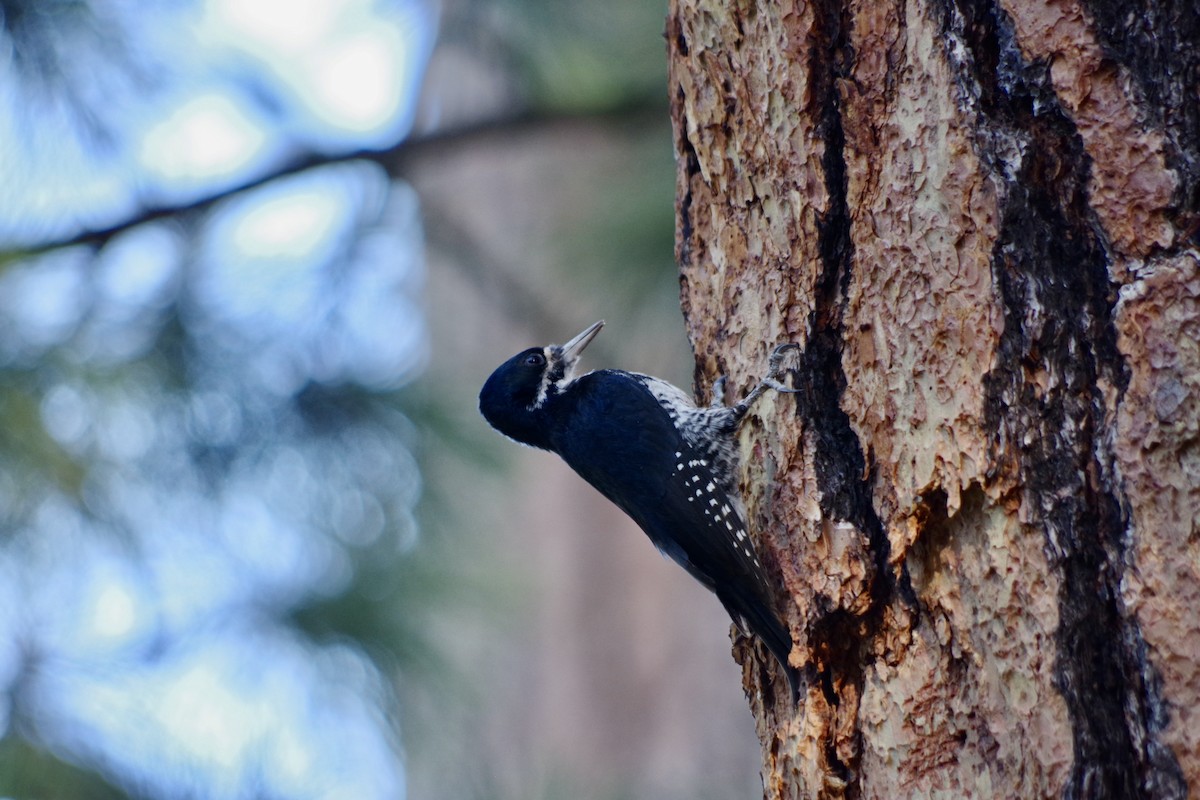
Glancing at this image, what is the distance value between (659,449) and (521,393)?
19.6 inches

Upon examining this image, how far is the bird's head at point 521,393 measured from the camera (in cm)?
310

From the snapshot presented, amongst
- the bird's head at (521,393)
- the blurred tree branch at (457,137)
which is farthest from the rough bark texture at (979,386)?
the blurred tree branch at (457,137)

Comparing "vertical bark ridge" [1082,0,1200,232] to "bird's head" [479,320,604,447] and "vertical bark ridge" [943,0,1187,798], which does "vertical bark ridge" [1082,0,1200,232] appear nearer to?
"vertical bark ridge" [943,0,1187,798]

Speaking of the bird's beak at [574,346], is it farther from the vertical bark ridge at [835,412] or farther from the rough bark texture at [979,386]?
the vertical bark ridge at [835,412]

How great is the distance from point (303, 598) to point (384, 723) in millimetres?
404

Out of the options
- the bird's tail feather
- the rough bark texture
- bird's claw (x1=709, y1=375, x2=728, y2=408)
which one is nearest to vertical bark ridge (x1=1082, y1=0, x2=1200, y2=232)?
the rough bark texture

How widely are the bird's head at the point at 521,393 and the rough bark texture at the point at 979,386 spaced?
1121mm

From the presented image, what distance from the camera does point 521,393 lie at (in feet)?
10.2

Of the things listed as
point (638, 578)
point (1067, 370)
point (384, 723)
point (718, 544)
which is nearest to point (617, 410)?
point (718, 544)

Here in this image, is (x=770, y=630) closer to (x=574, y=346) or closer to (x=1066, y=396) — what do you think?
(x=1066, y=396)

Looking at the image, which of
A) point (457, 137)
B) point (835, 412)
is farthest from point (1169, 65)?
point (457, 137)

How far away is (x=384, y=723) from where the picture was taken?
337cm

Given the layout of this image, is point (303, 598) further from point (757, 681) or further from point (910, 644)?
point (910, 644)

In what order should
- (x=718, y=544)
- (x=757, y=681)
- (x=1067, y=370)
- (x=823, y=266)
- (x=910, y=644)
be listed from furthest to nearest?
(x=718, y=544)
(x=757, y=681)
(x=823, y=266)
(x=910, y=644)
(x=1067, y=370)
